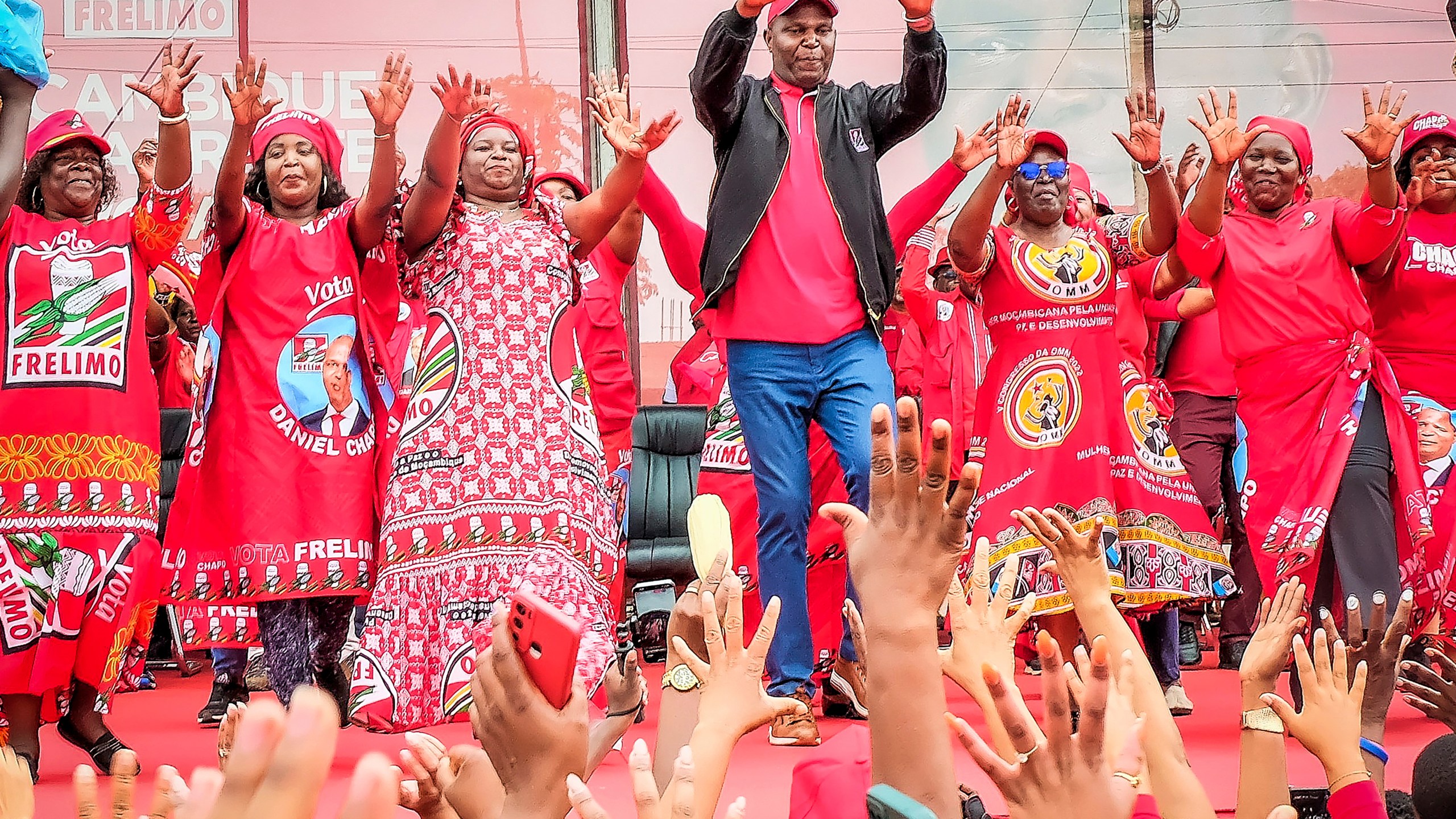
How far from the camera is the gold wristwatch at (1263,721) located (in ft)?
6.66

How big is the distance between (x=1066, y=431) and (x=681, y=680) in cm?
262

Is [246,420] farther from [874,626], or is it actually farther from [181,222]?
[874,626]

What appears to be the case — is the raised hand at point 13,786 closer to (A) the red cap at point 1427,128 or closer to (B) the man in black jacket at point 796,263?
(B) the man in black jacket at point 796,263

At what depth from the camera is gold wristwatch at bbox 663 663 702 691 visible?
6.56 feet

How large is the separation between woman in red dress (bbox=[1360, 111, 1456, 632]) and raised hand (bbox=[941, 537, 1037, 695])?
2725mm

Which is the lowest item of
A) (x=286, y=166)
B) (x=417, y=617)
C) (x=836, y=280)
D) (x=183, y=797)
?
(x=417, y=617)

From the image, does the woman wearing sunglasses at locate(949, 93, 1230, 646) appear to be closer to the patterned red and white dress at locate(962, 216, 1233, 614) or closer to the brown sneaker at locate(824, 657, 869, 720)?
the patterned red and white dress at locate(962, 216, 1233, 614)

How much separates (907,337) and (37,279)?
160 inches

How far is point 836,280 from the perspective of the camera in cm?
386

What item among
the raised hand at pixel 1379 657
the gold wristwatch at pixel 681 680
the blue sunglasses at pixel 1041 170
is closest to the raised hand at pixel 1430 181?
the blue sunglasses at pixel 1041 170

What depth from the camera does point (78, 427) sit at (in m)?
3.78

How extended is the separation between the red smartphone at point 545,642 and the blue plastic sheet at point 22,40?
229 cm

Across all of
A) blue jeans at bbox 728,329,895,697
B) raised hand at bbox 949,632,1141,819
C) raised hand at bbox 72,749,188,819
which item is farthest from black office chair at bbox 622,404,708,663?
raised hand at bbox 949,632,1141,819

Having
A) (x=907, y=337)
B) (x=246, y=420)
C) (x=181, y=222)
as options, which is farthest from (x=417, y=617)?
(x=907, y=337)
